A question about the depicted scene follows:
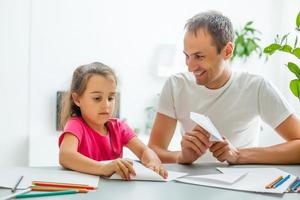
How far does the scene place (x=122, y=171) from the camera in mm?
1016

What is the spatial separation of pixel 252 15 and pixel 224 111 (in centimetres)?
260

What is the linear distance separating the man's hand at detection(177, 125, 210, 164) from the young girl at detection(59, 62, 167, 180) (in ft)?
0.30

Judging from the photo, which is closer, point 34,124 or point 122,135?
point 122,135

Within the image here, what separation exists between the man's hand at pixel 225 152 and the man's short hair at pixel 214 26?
43cm

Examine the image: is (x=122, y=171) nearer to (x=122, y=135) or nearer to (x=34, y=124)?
(x=122, y=135)

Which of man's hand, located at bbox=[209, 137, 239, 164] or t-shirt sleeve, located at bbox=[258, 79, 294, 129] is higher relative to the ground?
t-shirt sleeve, located at bbox=[258, 79, 294, 129]

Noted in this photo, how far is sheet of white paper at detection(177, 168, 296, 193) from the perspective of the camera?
947 mm

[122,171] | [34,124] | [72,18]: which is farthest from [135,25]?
[122,171]

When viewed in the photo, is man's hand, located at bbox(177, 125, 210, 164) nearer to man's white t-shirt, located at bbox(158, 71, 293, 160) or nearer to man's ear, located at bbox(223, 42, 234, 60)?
man's white t-shirt, located at bbox(158, 71, 293, 160)

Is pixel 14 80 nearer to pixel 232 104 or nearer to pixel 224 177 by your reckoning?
pixel 232 104

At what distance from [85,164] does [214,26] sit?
76cm

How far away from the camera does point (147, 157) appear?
1.27 m

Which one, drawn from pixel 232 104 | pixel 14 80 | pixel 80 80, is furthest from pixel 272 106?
pixel 14 80

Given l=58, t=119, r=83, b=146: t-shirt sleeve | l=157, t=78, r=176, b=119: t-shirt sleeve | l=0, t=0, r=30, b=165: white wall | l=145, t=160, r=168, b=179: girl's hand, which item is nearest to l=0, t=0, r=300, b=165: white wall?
l=0, t=0, r=30, b=165: white wall
